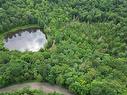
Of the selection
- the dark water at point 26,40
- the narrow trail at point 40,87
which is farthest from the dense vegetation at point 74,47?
the dark water at point 26,40

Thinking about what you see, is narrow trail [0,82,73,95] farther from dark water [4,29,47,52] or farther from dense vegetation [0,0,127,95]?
dark water [4,29,47,52]

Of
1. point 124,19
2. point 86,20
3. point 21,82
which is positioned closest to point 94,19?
point 86,20

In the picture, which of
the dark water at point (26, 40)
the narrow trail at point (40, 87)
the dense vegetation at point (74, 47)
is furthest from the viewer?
the dark water at point (26, 40)

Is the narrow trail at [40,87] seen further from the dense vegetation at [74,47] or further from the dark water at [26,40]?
the dark water at [26,40]

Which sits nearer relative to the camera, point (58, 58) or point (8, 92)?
point (8, 92)

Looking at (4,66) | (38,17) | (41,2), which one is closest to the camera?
(4,66)

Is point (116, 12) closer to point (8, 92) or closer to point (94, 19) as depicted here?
point (94, 19)
